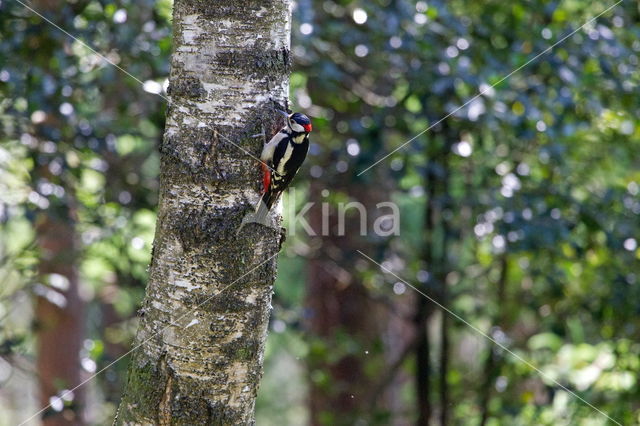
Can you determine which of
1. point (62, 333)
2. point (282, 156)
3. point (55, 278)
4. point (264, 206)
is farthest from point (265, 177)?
point (62, 333)

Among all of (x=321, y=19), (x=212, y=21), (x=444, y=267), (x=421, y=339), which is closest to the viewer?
(x=212, y=21)

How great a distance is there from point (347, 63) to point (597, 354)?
2.37 m

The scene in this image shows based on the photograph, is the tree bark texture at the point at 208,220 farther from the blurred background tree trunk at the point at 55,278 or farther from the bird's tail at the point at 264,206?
the blurred background tree trunk at the point at 55,278

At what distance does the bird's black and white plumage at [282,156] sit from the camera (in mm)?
1605

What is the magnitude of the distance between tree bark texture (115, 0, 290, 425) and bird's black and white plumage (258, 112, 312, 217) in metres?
0.05

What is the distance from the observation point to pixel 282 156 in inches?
75.7

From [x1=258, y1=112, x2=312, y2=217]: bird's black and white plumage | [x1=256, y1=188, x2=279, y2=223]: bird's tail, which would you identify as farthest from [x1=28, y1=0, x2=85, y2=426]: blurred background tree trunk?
[x1=256, y1=188, x2=279, y2=223]: bird's tail

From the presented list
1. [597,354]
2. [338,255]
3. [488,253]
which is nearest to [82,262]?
[338,255]

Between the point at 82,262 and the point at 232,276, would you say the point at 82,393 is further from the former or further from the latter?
the point at 232,276

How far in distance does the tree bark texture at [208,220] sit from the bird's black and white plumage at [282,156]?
0.17ft

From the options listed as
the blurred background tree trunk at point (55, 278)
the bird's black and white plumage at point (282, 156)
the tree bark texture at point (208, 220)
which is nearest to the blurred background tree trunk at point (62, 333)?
the blurred background tree trunk at point (55, 278)

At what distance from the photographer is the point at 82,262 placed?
162 inches

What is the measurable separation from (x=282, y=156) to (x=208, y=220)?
47cm

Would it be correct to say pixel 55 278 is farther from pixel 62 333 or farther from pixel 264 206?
pixel 264 206
